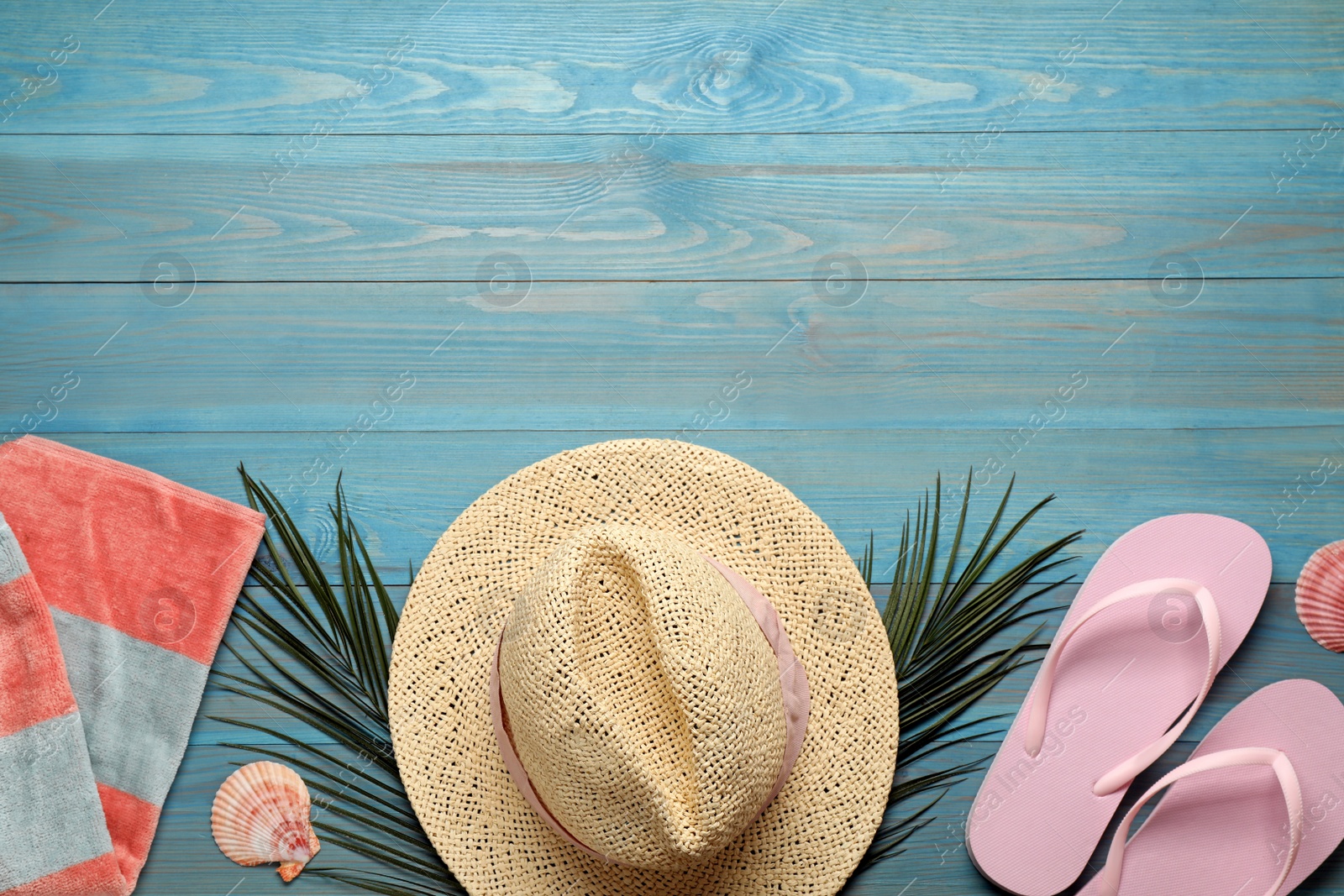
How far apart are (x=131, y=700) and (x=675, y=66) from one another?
125 centimetres

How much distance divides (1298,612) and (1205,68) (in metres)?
0.86

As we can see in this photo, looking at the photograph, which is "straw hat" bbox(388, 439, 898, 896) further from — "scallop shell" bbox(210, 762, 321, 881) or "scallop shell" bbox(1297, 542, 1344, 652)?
"scallop shell" bbox(1297, 542, 1344, 652)

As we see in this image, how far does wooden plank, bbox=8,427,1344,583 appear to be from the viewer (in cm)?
132

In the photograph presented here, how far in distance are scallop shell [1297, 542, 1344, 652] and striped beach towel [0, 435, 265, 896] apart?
155 cm

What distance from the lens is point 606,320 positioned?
1350mm

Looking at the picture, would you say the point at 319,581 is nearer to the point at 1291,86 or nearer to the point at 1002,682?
the point at 1002,682

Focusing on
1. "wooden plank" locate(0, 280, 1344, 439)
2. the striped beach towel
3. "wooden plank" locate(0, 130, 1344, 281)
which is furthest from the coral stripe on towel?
"wooden plank" locate(0, 130, 1344, 281)

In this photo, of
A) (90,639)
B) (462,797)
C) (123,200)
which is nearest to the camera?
(462,797)

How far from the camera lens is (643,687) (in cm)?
93

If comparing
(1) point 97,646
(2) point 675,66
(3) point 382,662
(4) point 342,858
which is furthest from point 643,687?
(2) point 675,66


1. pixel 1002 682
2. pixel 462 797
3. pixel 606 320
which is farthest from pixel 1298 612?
pixel 462 797

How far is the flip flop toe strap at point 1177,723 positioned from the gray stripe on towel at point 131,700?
1.20 meters

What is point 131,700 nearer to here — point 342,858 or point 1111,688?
point 342,858

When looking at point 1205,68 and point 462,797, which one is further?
point 1205,68
